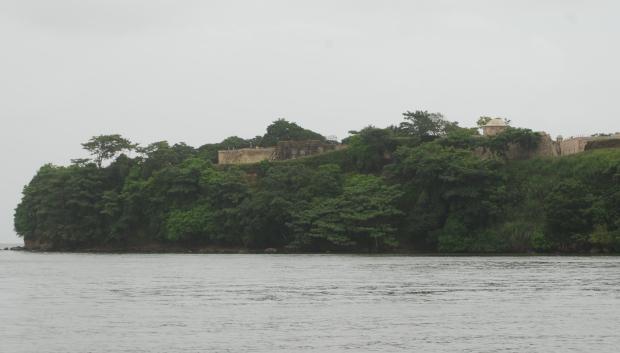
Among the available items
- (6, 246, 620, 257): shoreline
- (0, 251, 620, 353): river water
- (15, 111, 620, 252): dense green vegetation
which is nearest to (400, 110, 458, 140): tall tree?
(15, 111, 620, 252): dense green vegetation

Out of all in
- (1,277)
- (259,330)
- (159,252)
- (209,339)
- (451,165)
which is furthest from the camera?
(159,252)

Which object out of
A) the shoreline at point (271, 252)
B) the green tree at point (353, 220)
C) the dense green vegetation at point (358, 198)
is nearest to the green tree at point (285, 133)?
the dense green vegetation at point (358, 198)

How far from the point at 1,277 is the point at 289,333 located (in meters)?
35.9

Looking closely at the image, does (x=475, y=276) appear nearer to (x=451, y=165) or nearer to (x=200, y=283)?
(x=200, y=283)

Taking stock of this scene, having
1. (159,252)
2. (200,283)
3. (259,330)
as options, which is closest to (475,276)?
(200,283)

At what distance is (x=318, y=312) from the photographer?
36281 mm

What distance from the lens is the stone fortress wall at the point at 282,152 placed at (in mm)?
134625

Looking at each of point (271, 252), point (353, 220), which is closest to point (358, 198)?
point (353, 220)

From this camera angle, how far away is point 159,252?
119m

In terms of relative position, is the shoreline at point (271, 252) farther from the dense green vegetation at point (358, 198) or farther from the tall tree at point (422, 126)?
the tall tree at point (422, 126)

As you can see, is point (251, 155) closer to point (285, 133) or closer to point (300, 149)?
point (300, 149)

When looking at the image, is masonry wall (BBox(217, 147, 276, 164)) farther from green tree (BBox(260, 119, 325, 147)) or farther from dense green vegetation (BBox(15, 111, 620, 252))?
green tree (BBox(260, 119, 325, 147))

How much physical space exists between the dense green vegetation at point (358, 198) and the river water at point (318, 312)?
34.9 meters

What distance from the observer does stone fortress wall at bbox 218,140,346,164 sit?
13462 centimetres
